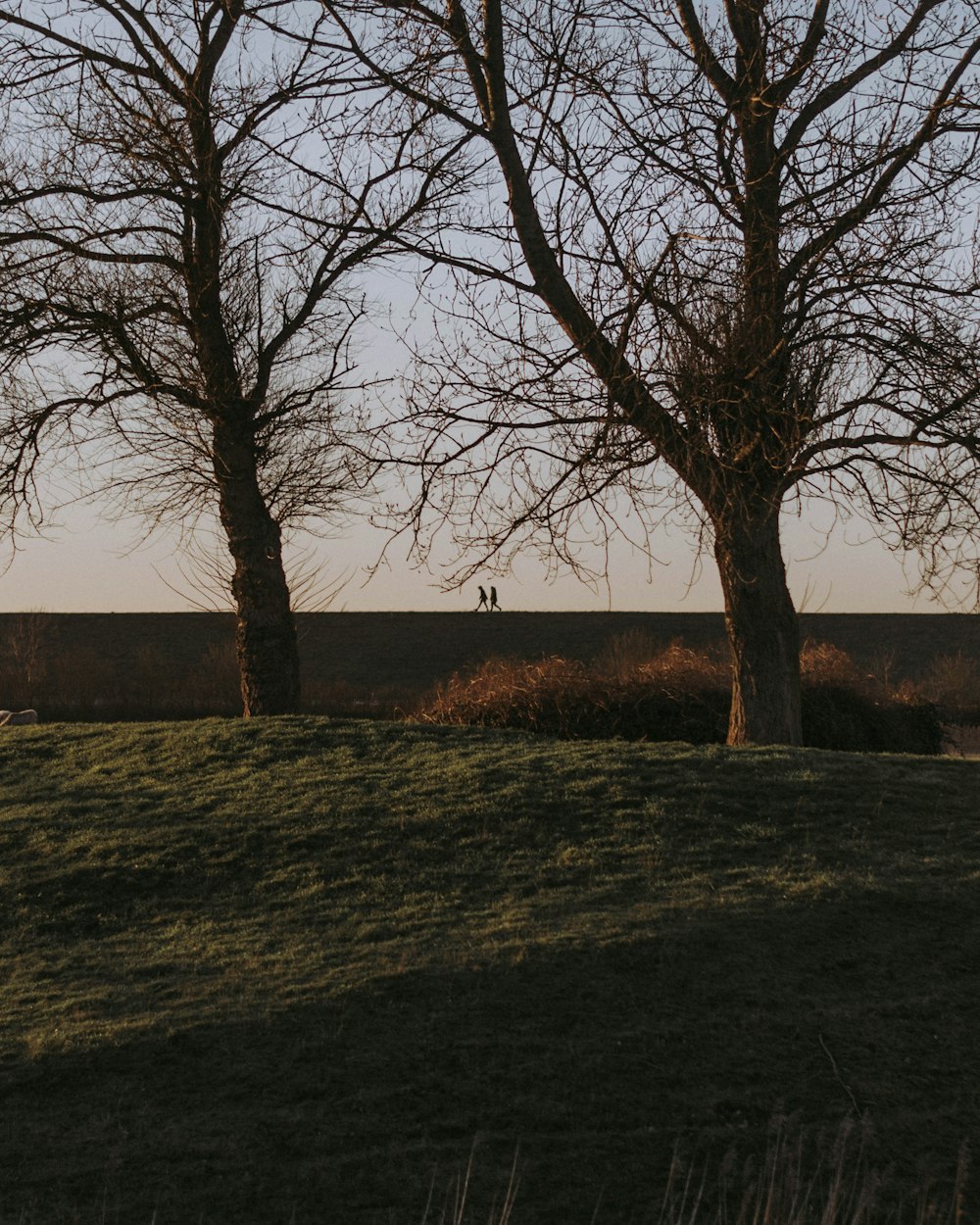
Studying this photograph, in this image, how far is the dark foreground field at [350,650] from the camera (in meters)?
30.5

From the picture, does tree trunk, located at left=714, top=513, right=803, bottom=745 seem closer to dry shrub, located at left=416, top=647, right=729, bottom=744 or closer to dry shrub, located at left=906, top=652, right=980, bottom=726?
dry shrub, located at left=416, top=647, right=729, bottom=744

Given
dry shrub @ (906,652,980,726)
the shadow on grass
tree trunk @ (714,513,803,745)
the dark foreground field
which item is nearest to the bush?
tree trunk @ (714,513,803,745)

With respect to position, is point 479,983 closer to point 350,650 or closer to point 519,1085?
point 519,1085

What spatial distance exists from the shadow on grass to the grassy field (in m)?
0.01

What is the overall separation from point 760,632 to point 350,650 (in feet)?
104

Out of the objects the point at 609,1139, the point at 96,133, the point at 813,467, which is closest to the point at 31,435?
the point at 96,133

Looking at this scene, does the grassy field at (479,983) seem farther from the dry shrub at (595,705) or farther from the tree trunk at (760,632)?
the dry shrub at (595,705)

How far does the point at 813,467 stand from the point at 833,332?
1060mm

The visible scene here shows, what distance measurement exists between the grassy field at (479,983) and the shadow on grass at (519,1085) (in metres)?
0.01

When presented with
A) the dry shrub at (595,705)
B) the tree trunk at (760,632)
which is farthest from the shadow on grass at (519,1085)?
the dry shrub at (595,705)

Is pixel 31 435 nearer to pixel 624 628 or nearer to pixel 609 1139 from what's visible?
pixel 609 1139

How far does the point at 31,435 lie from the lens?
1301 centimetres

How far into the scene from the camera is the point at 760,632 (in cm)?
1059

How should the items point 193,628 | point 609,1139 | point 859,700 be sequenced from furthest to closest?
point 193,628 < point 859,700 < point 609,1139
